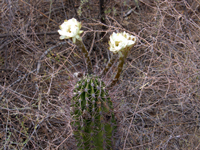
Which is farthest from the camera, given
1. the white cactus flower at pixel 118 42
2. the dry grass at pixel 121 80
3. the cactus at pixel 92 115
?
the dry grass at pixel 121 80

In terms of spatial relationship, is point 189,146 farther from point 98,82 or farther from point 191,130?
point 98,82

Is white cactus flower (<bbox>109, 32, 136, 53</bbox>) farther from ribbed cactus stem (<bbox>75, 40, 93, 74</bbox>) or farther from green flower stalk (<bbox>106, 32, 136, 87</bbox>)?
ribbed cactus stem (<bbox>75, 40, 93, 74</bbox>)

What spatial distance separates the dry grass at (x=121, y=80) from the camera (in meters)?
1.96

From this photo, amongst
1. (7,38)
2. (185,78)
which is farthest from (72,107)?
(7,38)

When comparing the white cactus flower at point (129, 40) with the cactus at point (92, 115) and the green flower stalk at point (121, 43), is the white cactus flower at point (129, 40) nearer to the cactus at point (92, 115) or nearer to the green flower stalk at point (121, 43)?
the green flower stalk at point (121, 43)

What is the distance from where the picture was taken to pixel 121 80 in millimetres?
2213

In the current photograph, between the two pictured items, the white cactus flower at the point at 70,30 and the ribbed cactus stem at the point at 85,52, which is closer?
the white cactus flower at the point at 70,30

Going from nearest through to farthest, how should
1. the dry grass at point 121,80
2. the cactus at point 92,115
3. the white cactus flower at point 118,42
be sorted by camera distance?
the cactus at point 92,115 < the white cactus flower at point 118,42 < the dry grass at point 121,80

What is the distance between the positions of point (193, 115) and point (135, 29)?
4.95ft

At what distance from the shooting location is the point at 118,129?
5.39ft

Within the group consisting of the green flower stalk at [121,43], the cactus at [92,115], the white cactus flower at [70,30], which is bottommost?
the cactus at [92,115]

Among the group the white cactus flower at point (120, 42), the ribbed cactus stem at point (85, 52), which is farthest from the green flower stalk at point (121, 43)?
the ribbed cactus stem at point (85, 52)

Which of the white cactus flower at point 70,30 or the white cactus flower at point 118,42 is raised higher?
the white cactus flower at point 70,30

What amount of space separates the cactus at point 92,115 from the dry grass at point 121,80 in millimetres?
220
